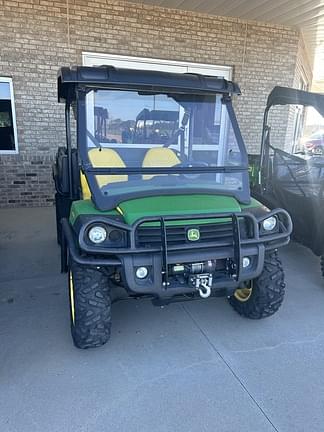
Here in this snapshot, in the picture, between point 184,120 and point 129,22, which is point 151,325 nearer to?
point 184,120

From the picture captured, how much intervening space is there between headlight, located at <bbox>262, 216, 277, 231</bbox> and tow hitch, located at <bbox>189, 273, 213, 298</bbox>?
62cm

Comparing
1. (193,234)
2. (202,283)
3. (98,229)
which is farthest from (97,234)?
(202,283)

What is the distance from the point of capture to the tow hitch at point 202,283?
7.47 ft

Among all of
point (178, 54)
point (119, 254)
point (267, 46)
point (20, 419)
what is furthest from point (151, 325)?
point (267, 46)

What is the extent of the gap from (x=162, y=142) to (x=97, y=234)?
1.09 meters

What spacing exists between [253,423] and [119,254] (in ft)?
4.00

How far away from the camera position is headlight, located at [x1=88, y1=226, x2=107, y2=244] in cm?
220

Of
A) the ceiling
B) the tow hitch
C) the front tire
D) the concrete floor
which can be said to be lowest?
the concrete floor

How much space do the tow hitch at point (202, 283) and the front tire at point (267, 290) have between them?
2.06ft

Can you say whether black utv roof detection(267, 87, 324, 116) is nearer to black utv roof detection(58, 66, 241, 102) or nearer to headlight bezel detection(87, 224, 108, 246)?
black utv roof detection(58, 66, 241, 102)

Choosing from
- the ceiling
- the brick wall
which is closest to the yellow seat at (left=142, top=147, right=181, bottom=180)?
the brick wall

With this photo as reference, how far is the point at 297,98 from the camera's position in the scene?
3.70m

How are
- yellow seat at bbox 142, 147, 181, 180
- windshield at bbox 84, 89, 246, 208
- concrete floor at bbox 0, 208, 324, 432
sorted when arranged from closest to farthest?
1. concrete floor at bbox 0, 208, 324, 432
2. windshield at bbox 84, 89, 246, 208
3. yellow seat at bbox 142, 147, 181, 180

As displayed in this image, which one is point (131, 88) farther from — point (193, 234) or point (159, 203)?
point (193, 234)
